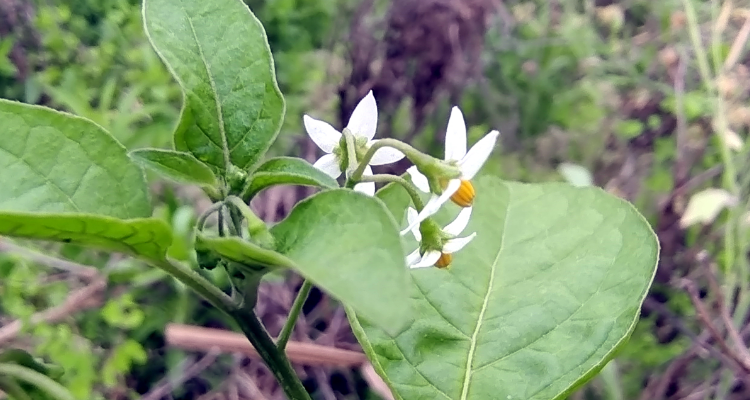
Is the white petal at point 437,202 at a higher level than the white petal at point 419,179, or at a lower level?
higher

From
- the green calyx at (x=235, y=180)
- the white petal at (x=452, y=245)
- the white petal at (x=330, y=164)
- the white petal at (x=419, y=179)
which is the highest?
the green calyx at (x=235, y=180)

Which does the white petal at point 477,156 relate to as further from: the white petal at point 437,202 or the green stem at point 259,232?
the green stem at point 259,232

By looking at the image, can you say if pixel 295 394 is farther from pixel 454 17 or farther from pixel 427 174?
pixel 454 17

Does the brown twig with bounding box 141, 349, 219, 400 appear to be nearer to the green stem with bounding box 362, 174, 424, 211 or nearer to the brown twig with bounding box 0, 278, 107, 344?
the brown twig with bounding box 0, 278, 107, 344

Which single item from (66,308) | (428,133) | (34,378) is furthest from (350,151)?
(428,133)

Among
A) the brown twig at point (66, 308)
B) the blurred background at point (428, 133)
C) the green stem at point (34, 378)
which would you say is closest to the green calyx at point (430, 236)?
the green stem at point (34, 378)

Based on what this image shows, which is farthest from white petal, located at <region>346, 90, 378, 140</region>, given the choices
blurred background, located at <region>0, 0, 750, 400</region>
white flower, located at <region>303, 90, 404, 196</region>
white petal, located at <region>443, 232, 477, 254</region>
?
blurred background, located at <region>0, 0, 750, 400</region>
